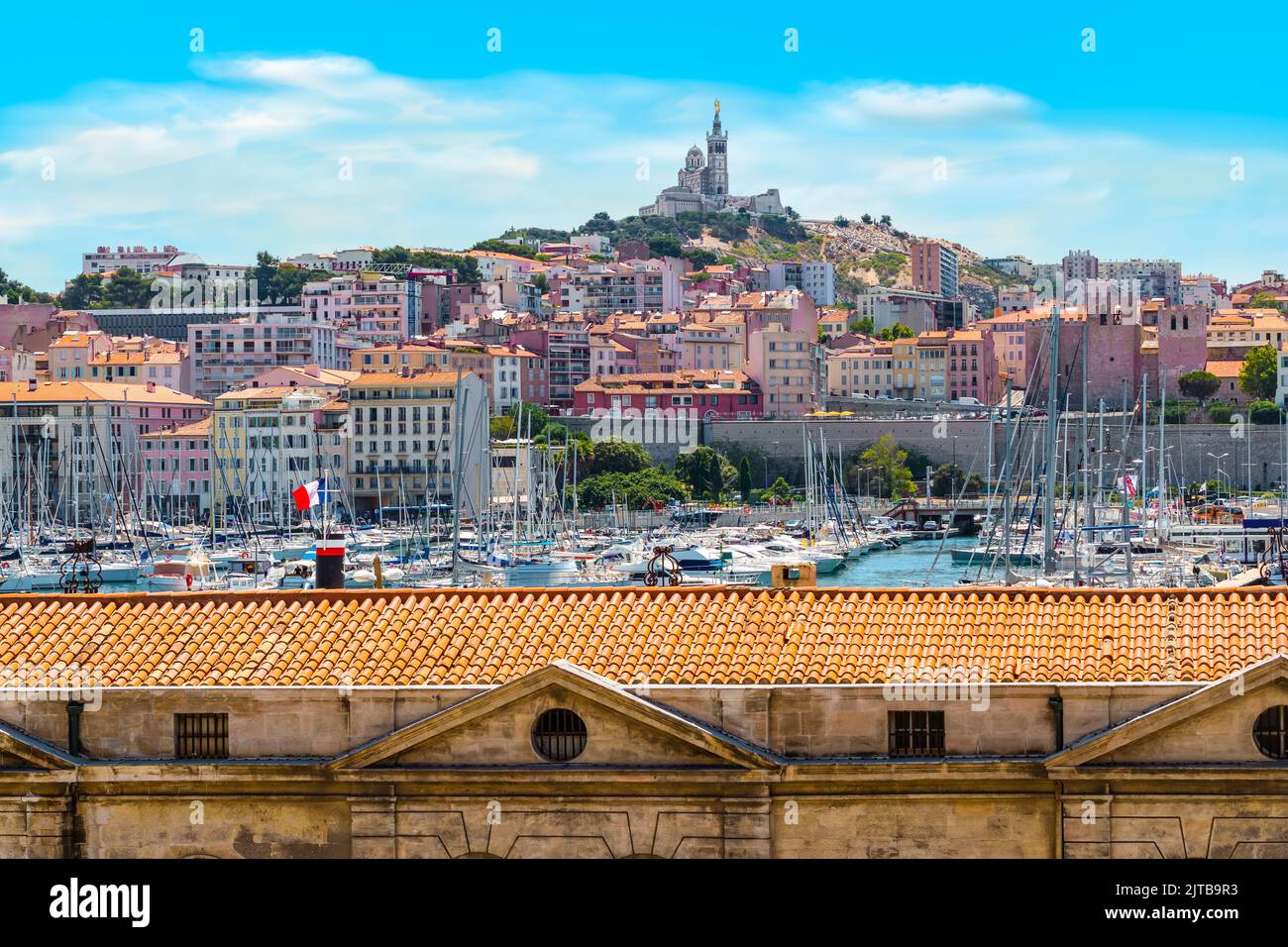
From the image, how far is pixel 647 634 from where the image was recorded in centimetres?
1788

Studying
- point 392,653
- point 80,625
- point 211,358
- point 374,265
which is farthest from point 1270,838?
point 374,265

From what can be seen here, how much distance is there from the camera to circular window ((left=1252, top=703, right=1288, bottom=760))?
54.2 ft

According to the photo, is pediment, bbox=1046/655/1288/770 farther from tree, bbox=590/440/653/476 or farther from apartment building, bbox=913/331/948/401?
apartment building, bbox=913/331/948/401

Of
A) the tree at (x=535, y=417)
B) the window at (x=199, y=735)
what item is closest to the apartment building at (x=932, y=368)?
the tree at (x=535, y=417)

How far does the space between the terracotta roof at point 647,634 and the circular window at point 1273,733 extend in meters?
0.54

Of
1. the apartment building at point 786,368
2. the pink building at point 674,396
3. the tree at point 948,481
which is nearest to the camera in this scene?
the tree at point 948,481

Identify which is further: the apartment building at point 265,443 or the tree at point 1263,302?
the tree at point 1263,302

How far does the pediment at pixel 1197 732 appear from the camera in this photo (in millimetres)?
16406

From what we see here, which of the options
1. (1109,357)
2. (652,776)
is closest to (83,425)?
(1109,357)

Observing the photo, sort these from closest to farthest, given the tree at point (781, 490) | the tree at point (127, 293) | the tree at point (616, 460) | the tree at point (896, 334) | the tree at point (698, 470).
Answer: the tree at point (781, 490)
the tree at point (616, 460)
the tree at point (698, 470)
the tree at point (896, 334)
the tree at point (127, 293)

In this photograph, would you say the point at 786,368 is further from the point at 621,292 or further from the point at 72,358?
the point at 72,358

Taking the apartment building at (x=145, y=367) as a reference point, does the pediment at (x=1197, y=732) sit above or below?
below

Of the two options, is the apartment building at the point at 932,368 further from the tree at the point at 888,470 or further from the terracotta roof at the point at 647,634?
the terracotta roof at the point at 647,634
